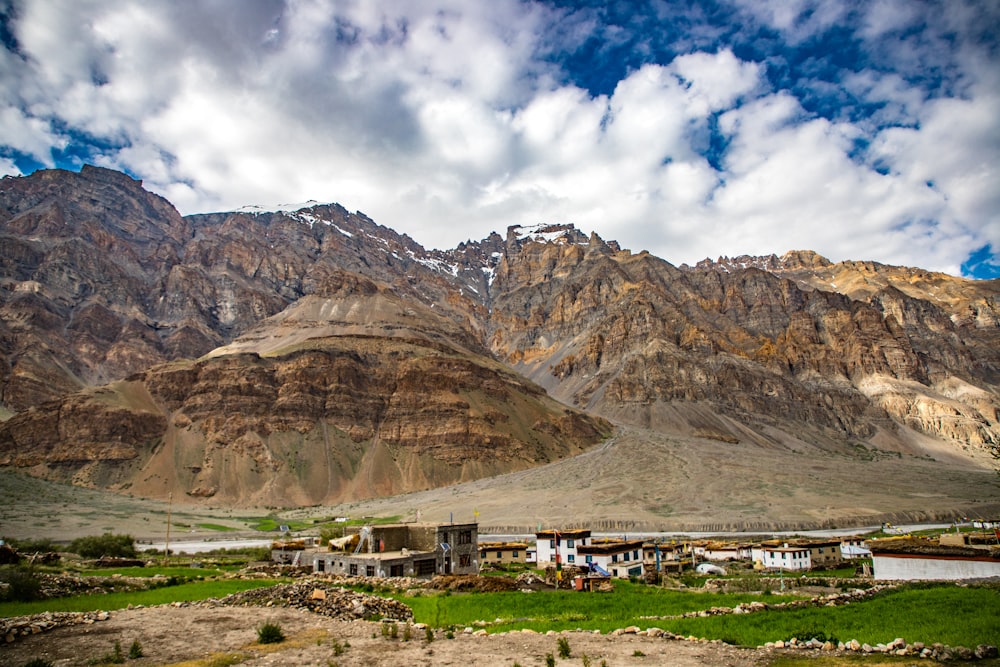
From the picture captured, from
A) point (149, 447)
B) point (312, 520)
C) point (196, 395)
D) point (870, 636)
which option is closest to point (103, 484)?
point (149, 447)

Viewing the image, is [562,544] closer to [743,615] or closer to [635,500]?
[743,615]

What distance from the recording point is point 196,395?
142m

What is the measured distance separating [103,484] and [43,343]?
7887 centimetres

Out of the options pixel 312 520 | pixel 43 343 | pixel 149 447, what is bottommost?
pixel 312 520

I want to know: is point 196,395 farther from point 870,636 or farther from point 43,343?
point 870,636

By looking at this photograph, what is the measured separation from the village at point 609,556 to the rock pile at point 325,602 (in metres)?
9.39

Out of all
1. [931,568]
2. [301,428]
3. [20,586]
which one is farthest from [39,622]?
[301,428]

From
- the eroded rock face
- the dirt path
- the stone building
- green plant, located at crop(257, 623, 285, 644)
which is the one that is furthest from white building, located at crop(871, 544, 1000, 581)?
the eroded rock face

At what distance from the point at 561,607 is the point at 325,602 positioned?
30.4 ft

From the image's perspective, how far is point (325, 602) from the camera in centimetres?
2592

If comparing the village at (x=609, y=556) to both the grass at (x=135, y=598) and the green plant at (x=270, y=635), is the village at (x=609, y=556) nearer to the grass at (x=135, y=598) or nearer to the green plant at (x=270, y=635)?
the grass at (x=135, y=598)

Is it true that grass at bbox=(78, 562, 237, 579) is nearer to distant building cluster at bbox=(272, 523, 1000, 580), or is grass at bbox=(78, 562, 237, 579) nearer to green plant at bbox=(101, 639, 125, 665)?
distant building cluster at bbox=(272, 523, 1000, 580)

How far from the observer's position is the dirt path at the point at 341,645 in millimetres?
17297

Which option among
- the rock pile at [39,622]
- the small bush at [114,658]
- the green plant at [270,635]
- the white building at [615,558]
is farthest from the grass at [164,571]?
the white building at [615,558]
